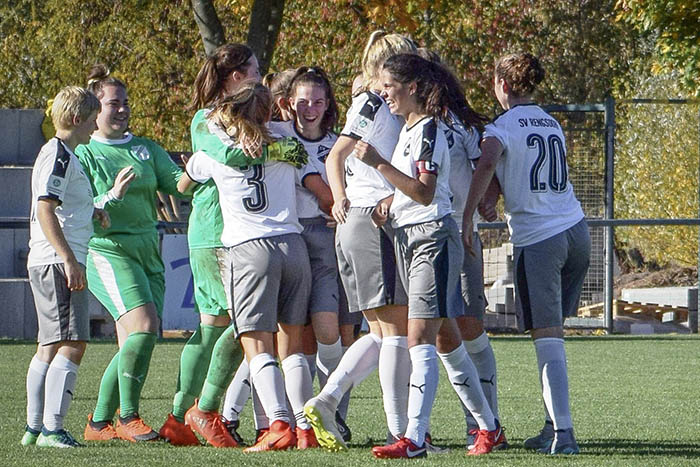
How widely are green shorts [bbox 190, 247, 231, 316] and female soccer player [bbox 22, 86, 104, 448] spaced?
600mm

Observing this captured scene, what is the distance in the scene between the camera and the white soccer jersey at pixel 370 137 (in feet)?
20.2

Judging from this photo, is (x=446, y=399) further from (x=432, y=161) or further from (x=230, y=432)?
(x=432, y=161)

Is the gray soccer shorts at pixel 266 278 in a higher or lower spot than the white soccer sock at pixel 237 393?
higher

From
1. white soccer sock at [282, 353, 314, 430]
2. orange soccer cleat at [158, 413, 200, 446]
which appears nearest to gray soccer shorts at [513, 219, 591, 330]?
white soccer sock at [282, 353, 314, 430]

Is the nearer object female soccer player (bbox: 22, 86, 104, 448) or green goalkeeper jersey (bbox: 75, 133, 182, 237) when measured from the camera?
female soccer player (bbox: 22, 86, 104, 448)

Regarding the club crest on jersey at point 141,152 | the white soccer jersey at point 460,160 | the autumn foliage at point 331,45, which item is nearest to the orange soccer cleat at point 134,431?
the club crest on jersey at point 141,152

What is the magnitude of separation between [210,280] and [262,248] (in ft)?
2.59

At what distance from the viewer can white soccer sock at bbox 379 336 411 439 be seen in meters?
6.10

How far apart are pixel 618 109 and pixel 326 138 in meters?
19.6

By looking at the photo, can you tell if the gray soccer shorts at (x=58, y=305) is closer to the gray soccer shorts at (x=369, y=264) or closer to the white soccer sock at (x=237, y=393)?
the white soccer sock at (x=237, y=393)

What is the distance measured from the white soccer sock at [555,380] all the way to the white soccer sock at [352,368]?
0.77 meters

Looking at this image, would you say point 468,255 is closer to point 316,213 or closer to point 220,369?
point 316,213

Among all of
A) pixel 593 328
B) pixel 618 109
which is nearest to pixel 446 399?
pixel 593 328

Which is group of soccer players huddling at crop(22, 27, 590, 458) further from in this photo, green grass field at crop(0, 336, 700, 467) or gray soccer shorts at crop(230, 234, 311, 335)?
green grass field at crop(0, 336, 700, 467)
